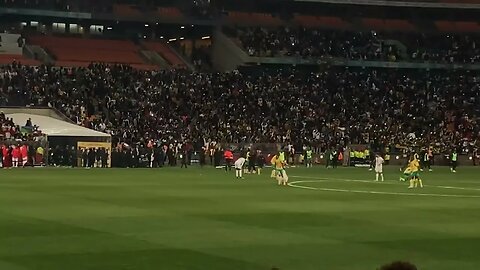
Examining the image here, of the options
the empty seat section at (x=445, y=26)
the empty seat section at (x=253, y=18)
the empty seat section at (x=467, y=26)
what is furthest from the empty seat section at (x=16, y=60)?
the empty seat section at (x=467, y=26)

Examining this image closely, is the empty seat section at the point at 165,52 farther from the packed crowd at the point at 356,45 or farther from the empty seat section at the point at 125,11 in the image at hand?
the packed crowd at the point at 356,45

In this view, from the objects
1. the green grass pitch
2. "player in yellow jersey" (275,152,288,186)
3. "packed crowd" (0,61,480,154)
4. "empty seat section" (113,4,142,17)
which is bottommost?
the green grass pitch

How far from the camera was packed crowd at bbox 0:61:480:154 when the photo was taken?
223ft

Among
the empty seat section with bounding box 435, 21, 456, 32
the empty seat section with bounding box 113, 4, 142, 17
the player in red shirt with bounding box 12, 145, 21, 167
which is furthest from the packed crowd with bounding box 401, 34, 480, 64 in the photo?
the player in red shirt with bounding box 12, 145, 21, 167

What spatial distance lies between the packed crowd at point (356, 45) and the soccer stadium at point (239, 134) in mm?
196

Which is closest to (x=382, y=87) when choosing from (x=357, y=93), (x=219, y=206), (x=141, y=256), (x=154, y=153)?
(x=357, y=93)

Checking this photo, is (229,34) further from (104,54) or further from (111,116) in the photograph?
(111,116)

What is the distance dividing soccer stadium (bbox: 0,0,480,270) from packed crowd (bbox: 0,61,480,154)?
6.7 inches

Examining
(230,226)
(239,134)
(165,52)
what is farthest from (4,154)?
(230,226)

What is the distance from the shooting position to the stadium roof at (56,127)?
58.4 metres

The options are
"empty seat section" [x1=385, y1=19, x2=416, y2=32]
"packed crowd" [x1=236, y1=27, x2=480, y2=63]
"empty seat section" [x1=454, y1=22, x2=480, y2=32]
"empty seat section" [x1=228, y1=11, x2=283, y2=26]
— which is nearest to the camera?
"packed crowd" [x1=236, y1=27, x2=480, y2=63]

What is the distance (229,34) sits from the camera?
86375 mm

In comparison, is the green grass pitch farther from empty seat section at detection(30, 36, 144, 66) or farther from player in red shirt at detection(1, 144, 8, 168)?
empty seat section at detection(30, 36, 144, 66)

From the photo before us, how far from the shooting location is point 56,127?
59.0m
